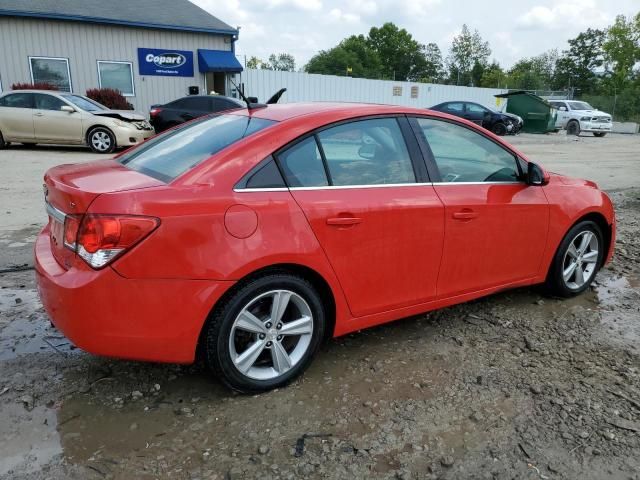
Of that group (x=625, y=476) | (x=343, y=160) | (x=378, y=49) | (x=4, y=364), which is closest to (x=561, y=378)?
(x=625, y=476)

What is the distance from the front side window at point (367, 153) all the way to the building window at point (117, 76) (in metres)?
19.0

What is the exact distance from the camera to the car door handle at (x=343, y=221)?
2879 millimetres

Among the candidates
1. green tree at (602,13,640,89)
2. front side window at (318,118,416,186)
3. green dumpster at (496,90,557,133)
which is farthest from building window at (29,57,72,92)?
green tree at (602,13,640,89)

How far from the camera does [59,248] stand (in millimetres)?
2732

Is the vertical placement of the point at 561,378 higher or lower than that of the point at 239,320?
lower

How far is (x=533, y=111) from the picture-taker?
2745 centimetres

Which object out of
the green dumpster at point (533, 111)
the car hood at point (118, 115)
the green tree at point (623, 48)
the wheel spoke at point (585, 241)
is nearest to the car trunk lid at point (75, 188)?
the wheel spoke at point (585, 241)

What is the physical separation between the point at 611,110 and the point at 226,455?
4192 cm

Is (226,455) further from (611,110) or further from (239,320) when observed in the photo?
(611,110)

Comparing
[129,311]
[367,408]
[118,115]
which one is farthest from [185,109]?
[367,408]

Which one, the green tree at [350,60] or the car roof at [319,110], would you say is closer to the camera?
the car roof at [319,110]

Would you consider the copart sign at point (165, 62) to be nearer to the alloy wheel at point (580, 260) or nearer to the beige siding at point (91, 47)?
the beige siding at point (91, 47)

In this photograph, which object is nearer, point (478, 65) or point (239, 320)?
point (239, 320)

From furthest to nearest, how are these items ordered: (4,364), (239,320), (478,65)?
(478,65)
(4,364)
(239,320)
